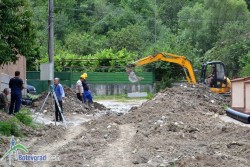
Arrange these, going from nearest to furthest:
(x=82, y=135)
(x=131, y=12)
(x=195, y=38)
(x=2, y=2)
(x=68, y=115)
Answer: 1. (x=82, y=135)
2. (x=2, y=2)
3. (x=68, y=115)
4. (x=195, y=38)
5. (x=131, y=12)

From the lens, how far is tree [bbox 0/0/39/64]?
20.0 m

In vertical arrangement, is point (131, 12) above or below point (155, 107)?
above

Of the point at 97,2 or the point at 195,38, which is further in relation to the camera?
the point at 97,2

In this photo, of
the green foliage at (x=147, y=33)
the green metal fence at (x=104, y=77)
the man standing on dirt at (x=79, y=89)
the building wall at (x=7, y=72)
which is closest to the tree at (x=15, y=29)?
the building wall at (x=7, y=72)

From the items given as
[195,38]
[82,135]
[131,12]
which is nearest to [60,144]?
[82,135]

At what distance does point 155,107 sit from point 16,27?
7539mm

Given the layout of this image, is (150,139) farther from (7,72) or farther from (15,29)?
(7,72)

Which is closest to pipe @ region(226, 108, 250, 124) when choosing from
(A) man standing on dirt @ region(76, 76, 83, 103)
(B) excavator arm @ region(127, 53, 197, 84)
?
(A) man standing on dirt @ region(76, 76, 83, 103)

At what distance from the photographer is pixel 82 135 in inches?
730

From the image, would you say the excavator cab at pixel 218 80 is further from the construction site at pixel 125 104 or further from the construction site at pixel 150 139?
the construction site at pixel 150 139

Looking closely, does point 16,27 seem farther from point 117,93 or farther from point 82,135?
point 117,93

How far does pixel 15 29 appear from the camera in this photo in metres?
20.5

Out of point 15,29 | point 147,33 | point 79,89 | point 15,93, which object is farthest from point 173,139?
point 147,33

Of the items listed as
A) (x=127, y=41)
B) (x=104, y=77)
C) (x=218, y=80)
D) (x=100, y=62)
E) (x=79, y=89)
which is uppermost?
(x=127, y=41)
